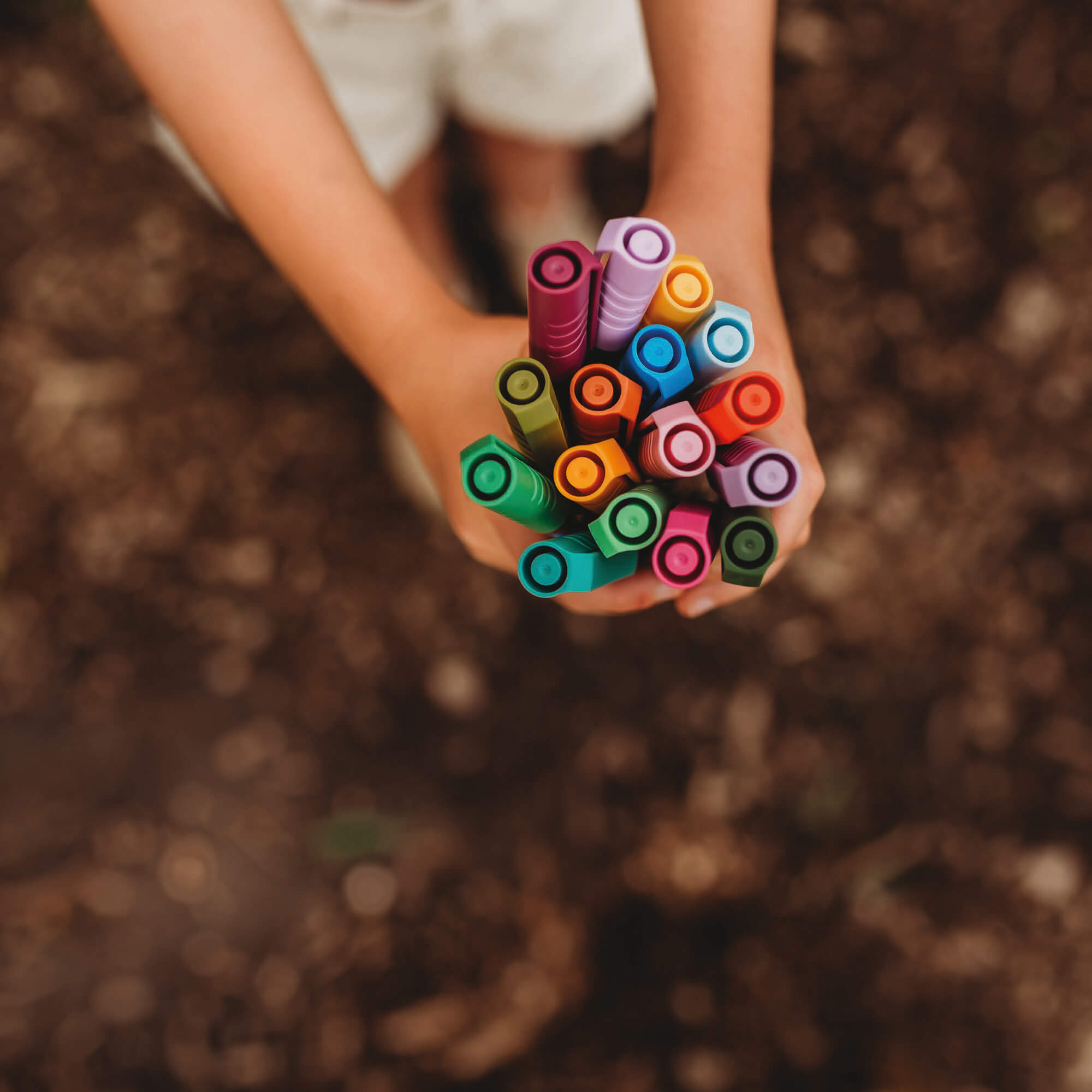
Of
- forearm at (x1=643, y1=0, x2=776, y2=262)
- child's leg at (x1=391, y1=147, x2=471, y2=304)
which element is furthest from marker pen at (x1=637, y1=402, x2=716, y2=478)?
child's leg at (x1=391, y1=147, x2=471, y2=304)

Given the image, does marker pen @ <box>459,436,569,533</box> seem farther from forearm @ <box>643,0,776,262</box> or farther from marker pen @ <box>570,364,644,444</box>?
forearm @ <box>643,0,776,262</box>

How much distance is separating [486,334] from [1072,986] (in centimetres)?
89

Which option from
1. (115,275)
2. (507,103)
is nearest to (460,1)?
(507,103)

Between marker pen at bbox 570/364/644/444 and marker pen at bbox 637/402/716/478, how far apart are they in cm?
1

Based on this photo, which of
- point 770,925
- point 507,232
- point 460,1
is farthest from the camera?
point 507,232

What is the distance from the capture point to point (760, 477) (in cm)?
38

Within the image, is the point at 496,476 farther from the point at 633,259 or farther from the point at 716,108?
the point at 716,108

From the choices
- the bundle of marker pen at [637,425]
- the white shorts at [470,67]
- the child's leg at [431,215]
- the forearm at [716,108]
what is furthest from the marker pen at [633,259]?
the child's leg at [431,215]

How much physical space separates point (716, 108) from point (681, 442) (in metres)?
0.21

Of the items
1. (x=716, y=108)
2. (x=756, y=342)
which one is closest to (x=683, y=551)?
(x=756, y=342)

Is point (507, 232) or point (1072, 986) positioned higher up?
point (507, 232)

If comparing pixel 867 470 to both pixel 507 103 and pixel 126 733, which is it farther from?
pixel 126 733

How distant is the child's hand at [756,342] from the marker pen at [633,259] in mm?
88

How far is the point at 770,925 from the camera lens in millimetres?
861
